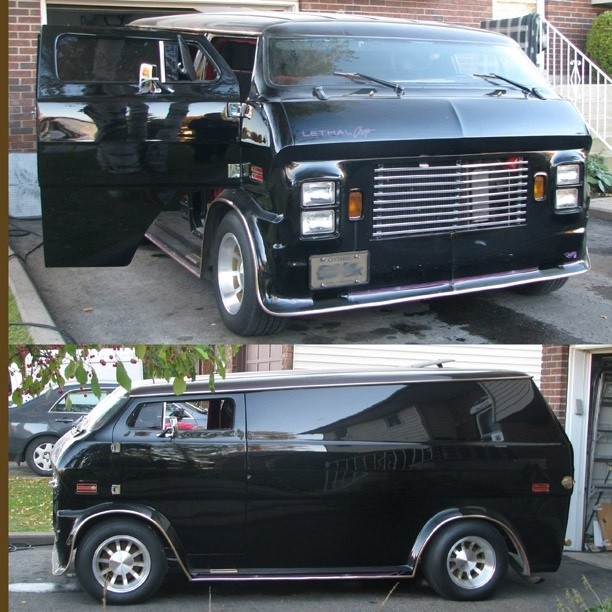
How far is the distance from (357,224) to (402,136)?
0.58 meters

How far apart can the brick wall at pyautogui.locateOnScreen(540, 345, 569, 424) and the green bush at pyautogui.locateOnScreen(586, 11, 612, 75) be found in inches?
125

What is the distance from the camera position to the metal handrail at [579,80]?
7965mm

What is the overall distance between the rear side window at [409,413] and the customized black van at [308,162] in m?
1.24

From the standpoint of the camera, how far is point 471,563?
20.8ft

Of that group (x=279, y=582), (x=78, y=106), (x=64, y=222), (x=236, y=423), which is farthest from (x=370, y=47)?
(x=279, y=582)

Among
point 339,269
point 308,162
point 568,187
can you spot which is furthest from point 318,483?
point 568,187

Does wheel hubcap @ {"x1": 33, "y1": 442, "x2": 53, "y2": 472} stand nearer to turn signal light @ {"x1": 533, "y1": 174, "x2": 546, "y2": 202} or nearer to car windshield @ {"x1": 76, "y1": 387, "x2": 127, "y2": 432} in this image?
car windshield @ {"x1": 76, "y1": 387, "x2": 127, "y2": 432}

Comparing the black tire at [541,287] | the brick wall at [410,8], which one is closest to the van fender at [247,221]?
the black tire at [541,287]

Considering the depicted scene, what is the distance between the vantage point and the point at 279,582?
687 cm

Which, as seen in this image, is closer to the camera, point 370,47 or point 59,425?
point 370,47

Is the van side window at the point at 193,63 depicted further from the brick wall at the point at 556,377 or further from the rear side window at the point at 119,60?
the brick wall at the point at 556,377

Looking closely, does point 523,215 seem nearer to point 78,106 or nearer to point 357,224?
point 357,224

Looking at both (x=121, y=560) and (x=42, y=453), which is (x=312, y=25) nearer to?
(x=121, y=560)

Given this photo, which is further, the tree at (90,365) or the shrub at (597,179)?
the shrub at (597,179)
